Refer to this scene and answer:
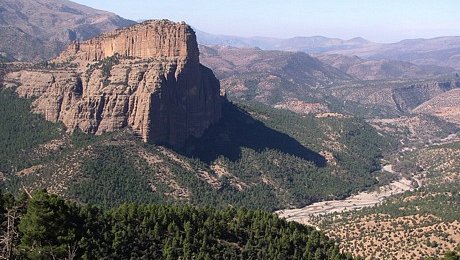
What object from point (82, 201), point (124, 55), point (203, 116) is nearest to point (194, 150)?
point (203, 116)

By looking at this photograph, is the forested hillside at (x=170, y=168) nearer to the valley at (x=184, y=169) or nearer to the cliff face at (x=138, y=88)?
the valley at (x=184, y=169)

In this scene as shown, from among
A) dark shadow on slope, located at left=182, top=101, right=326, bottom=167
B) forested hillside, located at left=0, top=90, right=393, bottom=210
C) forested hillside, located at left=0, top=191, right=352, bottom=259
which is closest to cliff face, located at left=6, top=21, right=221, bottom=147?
dark shadow on slope, located at left=182, top=101, right=326, bottom=167

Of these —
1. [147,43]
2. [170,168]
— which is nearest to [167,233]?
[170,168]

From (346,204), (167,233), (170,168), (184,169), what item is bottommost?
(346,204)

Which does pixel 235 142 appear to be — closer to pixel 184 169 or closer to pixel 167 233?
pixel 184 169

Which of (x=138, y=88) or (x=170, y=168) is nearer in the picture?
(x=170, y=168)
